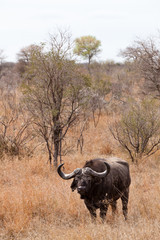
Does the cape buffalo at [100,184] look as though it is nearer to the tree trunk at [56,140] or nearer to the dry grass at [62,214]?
the dry grass at [62,214]

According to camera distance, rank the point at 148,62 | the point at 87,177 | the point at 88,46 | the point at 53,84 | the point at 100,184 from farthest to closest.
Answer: the point at 88,46, the point at 148,62, the point at 53,84, the point at 100,184, the point at 87,177

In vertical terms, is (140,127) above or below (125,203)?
above

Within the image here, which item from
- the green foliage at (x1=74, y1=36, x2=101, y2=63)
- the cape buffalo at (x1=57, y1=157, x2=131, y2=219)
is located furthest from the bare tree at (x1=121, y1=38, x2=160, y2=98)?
the green foliage at (x1=74, y1=36, x2=101, y2=63)

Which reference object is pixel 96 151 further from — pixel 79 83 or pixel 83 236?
pixel 83 236

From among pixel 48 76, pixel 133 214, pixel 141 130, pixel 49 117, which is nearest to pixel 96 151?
pixel 141 130

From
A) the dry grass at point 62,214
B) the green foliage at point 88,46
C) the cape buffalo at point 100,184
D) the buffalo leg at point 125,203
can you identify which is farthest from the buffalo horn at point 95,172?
the green foliage at point 88,46

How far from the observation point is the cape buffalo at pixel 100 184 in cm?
466

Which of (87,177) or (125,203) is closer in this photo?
(87,177)

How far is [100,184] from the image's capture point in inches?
192

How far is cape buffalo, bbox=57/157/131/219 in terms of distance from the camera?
4.66 metres

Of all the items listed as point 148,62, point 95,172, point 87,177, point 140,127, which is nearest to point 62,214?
point 87,177

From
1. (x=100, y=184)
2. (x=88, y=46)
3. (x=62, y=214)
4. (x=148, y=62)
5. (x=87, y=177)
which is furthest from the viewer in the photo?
(x=88, y=46)

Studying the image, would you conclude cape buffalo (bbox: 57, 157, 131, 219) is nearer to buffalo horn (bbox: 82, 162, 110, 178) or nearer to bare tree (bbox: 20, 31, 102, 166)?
buffalo horn (bbox: 82, 162, 110, 178)

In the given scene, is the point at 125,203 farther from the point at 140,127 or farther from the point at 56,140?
the point at 140,127
